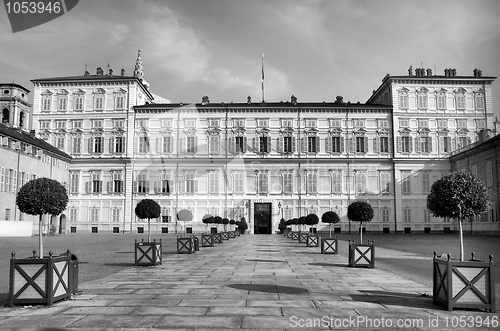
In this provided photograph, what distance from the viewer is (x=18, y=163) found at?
48219 millimetres

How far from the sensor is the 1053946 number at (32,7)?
11.6 m

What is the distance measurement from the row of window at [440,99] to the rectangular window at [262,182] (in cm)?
2005

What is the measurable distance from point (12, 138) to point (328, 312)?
45620mm

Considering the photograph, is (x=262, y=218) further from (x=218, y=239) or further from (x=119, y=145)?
(x=218, y=239)

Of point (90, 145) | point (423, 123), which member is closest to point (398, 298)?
point (423, 123)

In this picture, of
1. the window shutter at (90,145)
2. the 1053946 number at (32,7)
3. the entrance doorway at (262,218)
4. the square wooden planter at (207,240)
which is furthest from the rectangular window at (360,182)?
the 1053946 number at (32,7)

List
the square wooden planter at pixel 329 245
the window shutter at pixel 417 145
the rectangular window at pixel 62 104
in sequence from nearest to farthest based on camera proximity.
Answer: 1. the square wooden planter at pixel 329 245
2. the window shutter at pixel 417 145
3. the rectangular window at pixel 62 104

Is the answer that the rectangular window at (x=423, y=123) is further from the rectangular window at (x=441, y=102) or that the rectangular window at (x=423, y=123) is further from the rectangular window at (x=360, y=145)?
the rectangular window at (x=360, y=145)

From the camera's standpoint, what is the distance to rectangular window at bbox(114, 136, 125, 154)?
63.0 metres

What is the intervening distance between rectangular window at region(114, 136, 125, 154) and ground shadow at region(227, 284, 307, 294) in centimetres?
5320

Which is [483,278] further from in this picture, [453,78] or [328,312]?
[453,78]

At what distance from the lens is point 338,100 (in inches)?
2687

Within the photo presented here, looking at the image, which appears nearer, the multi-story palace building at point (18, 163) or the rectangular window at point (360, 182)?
the multi-story palace building at point (18, 163)

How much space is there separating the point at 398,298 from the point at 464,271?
5.71 ft
